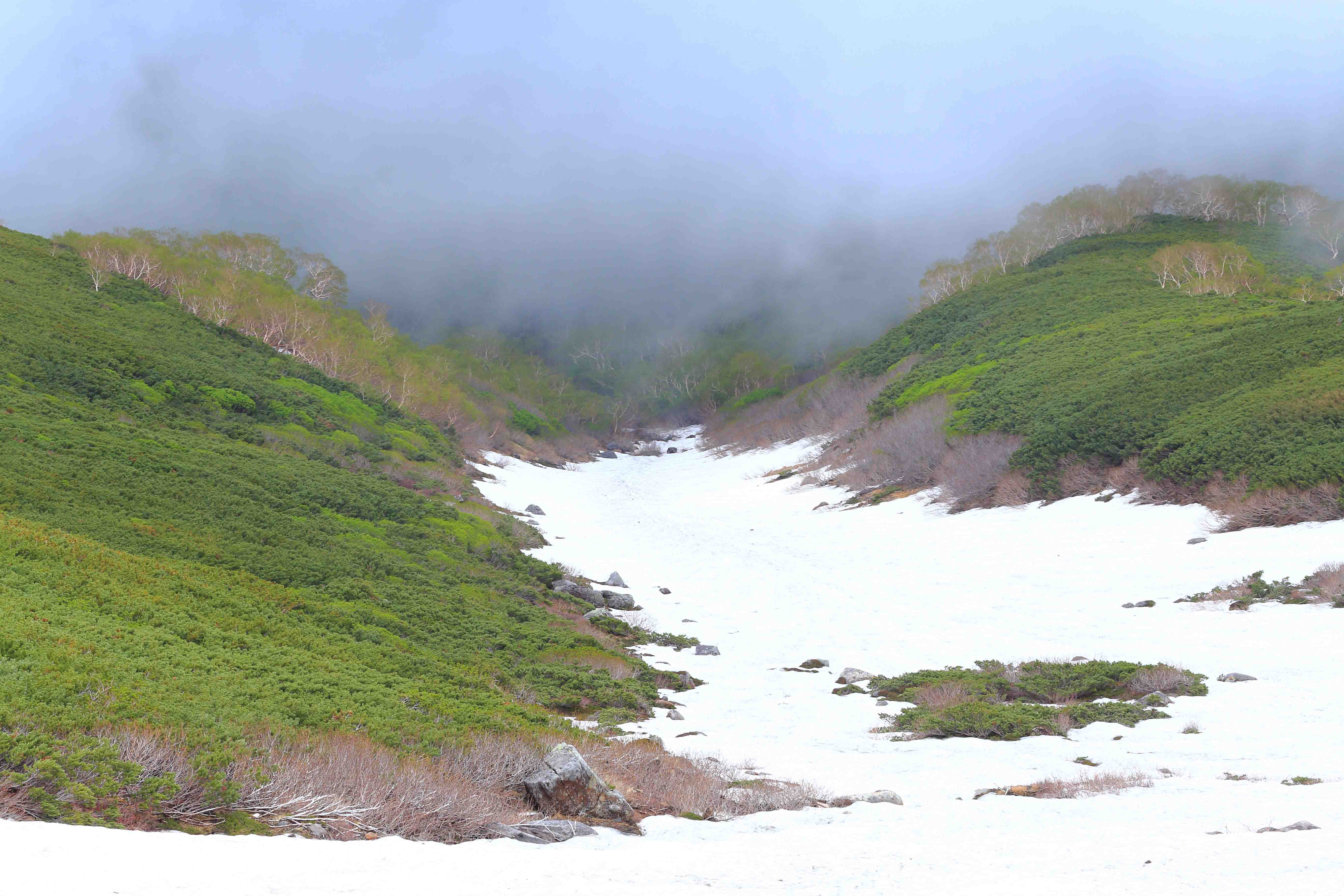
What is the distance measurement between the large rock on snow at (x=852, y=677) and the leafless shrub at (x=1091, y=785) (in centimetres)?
545

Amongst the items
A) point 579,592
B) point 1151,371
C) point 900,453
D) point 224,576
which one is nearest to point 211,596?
point 224,576

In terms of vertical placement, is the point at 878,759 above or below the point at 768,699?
below

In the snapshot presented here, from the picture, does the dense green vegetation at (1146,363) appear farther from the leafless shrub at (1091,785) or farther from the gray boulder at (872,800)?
the gray boulder at (872,800)

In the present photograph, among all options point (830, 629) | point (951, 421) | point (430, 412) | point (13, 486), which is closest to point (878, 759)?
point (830, 629)

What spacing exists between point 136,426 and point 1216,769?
22154 mm

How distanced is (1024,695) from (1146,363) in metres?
24.0

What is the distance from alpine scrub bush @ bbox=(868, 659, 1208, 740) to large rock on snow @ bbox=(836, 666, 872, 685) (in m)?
0.29

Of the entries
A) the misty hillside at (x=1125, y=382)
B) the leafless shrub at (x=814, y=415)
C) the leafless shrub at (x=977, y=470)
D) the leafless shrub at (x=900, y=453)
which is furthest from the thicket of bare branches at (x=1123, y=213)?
the leafless shrub at (x=977, y=470)

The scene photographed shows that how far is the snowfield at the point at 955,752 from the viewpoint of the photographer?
4.44 meters

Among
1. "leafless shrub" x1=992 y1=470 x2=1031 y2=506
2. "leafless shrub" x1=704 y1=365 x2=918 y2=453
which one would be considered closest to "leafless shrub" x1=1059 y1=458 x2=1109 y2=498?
"leafless shrub" x1=992 y1=470 x2=1031 y2=506

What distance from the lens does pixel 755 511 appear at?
38906mm

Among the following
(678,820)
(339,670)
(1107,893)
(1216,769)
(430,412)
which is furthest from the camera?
(430,412)

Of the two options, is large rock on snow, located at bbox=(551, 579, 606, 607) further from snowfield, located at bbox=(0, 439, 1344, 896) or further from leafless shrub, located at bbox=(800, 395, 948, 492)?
leafless shrub, located at bbox=(800, 395, 948, 492)

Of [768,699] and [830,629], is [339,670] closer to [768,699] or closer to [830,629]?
[768,699]
